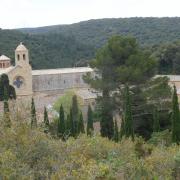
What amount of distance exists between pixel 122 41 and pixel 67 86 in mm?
18256

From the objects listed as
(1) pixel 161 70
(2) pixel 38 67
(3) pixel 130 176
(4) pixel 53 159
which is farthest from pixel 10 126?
(2) pixel 38 67

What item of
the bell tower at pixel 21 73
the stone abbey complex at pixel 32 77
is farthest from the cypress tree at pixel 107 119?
the bell tower at pixel 21 73

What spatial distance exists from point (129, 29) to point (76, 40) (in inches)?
668

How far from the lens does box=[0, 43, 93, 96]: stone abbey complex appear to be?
42.6 meters

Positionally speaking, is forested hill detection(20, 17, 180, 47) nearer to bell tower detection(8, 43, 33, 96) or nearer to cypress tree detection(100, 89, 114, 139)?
bell tower detection(8, 43, 33, 96)

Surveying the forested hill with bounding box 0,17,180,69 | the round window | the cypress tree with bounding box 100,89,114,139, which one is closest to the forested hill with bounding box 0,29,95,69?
the forested hill with bounding box 0,17,180,69

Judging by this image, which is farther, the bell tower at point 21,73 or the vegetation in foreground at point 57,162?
the bell tower at point 21,73

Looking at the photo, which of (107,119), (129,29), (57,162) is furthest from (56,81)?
(129,29)

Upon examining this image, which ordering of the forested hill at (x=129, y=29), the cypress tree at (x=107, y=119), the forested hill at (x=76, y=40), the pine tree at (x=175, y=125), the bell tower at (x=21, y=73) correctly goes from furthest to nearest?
the forested hill at (x=129, y=29) → the forested hill at (x=76, y=40) → the bell tower at (x=21, y=73) → the cypress tree at (x=107, y=119) → the pine tree at (x=175, y=125)

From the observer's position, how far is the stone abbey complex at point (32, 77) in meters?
42.6

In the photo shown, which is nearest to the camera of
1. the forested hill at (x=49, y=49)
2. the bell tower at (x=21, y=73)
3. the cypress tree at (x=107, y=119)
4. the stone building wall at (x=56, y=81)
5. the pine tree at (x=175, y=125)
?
the pine tree at (x=175, y=125)

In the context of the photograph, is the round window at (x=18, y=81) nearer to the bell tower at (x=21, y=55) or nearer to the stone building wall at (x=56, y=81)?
the bell tower at (x=21, y=55)

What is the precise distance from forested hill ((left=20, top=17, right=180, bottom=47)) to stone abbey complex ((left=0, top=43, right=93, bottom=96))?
29983 mm

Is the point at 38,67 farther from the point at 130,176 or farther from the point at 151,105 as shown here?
the point at 130,176
